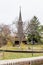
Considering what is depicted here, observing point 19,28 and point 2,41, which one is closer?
point 2,41

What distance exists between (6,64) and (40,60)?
0.84 m

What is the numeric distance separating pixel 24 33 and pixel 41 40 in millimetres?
2547

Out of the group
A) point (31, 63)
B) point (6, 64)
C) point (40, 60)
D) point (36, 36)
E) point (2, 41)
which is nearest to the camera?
point (6, 64)

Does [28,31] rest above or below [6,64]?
above

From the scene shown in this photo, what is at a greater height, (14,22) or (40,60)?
(14,22)

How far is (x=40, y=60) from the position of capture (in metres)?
3.48

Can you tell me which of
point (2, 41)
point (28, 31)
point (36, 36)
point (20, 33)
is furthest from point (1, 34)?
point (36, 36)

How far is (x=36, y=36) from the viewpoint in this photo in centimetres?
2002

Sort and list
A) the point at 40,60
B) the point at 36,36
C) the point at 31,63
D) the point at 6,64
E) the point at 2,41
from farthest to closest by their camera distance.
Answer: the point at 36,36, the point at 2,41, the point at 40,60, the point at 31,63, the point at 6,64

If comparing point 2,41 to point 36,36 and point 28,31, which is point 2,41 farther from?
point 36,36

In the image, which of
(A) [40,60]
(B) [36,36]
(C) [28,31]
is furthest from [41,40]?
(A) [40,60]

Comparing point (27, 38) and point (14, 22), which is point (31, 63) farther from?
point (27, 38)

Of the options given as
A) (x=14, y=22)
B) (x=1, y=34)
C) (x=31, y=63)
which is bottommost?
(x=31, y=63)

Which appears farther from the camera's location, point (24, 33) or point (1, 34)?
point (24, 33)
